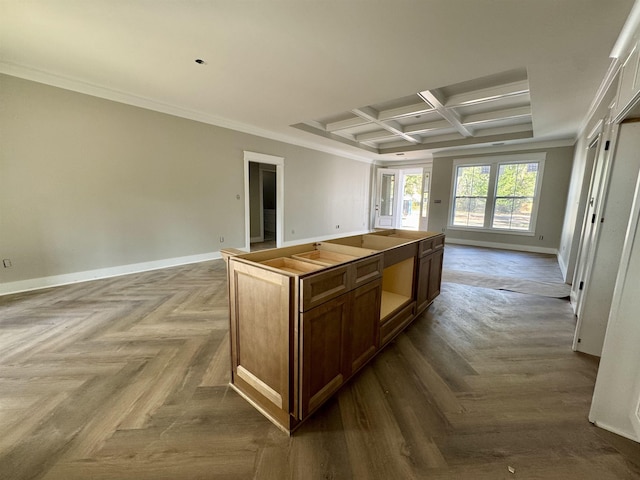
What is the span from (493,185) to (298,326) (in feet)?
24.7

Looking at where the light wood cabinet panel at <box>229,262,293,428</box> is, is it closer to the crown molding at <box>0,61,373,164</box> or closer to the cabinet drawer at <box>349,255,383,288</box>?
the cabinet drawer at <box>349,255,383,288</box>

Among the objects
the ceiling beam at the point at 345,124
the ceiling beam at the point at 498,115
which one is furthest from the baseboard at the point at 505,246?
the ceiling beam at the point at 345,124

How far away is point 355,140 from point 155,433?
6.74 m

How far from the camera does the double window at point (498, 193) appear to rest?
6.33 m

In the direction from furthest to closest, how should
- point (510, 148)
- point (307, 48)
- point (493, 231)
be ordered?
point (493, 231)
point (510, 148)
point (307, 48)

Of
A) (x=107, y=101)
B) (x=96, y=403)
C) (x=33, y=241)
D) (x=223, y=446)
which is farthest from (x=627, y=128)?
(x=33, y=241)

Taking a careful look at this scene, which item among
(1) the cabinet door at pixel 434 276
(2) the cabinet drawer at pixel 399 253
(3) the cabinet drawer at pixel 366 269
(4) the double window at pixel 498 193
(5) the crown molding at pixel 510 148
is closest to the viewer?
(3) the cabinet drawer at pixel 366 269

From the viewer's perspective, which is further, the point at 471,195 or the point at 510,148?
the point at 471,195

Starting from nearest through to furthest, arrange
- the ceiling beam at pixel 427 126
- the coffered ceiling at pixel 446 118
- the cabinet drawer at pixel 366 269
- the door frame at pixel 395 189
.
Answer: the cabinet drawer at pixel 366 269
the coffered ceiling at pixel 446 118
the ceiling beam at pixel 427 126
the door frame at pixel 395 189

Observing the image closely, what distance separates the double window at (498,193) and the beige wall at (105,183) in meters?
5.62

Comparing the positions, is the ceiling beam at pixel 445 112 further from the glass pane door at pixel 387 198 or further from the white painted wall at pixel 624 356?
the glass pane door at pixel 387 198

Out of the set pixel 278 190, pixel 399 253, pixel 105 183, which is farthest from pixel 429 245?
pixel 105 183

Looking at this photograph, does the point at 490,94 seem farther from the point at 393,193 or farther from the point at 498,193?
the point at 393,193

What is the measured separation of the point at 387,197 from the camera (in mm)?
9203
